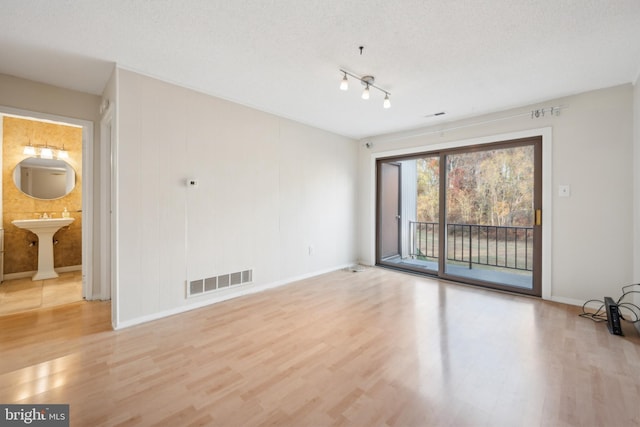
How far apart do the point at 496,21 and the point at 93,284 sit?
511 cm

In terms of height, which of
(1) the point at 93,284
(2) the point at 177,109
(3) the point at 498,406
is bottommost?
(3) the point at 498,406

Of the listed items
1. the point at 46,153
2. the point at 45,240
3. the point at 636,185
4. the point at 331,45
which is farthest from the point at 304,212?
the point at 46,153

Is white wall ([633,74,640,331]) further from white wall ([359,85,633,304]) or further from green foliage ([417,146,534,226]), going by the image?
green foliage ([417,146,534,226])

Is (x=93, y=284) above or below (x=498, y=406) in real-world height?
above

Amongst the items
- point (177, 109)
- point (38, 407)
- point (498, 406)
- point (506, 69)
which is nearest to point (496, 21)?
point (506, 69)

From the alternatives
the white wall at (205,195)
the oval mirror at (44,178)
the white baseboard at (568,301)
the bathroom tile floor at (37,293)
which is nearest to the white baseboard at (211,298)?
the white wall at (205,195)

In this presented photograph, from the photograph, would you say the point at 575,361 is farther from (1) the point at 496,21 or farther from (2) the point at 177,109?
(2) the point at 177,109

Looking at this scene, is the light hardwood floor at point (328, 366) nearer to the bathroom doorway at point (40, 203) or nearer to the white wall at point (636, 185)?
the white wall at point (636, 185)

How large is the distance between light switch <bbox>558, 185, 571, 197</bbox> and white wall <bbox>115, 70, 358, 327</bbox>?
334cm

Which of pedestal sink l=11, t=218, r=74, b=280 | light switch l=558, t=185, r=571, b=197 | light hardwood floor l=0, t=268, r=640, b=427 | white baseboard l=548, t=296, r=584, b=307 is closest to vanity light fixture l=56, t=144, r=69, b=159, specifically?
pedestal sink l=11, t=218, r=74, b=280

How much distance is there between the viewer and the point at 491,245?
522cm

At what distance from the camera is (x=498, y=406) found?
1.69 meters

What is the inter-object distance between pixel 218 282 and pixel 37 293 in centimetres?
254

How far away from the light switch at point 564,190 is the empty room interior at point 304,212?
15 mm
